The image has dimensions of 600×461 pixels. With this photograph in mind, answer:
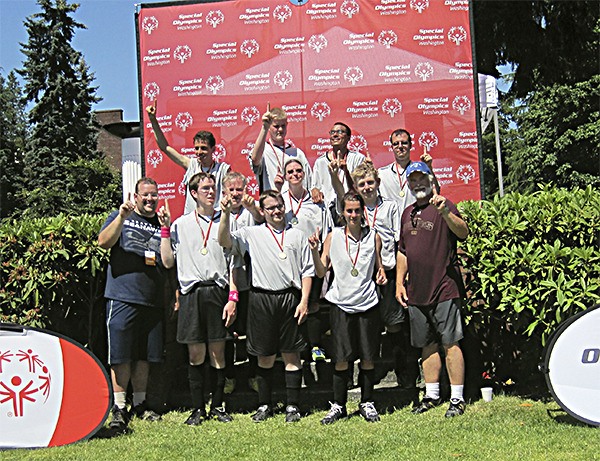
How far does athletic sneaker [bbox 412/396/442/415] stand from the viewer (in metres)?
6.05

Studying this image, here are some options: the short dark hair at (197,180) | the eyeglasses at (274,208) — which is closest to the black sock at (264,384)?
the eyeglasses at (274,208)

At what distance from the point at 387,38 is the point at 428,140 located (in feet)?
4.32

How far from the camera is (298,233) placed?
6055 millimetres

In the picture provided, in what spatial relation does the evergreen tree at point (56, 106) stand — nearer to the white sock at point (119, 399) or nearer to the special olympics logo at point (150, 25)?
the special olympics logo at point (150, 25)

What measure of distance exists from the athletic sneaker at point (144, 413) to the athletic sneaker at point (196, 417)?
297 mm

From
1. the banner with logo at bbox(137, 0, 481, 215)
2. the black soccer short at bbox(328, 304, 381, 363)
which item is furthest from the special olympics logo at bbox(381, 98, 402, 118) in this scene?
→ the black soccer short at bbox(328, 304, 381, 363)

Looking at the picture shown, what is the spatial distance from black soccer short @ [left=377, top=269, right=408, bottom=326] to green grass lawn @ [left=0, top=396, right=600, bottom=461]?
79cm

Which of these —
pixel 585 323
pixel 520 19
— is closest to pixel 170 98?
pixel 585 323

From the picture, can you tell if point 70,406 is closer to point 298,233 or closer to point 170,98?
point 298,233

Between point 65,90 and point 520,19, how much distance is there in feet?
70.0

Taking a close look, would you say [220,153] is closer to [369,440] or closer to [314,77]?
[314,77]

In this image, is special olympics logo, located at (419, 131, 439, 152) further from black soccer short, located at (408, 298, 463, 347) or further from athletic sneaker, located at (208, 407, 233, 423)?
athletic sneaker, located at (208, 407, 233, 423)

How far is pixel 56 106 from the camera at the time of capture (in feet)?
106

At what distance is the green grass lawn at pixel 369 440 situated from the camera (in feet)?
15.6
